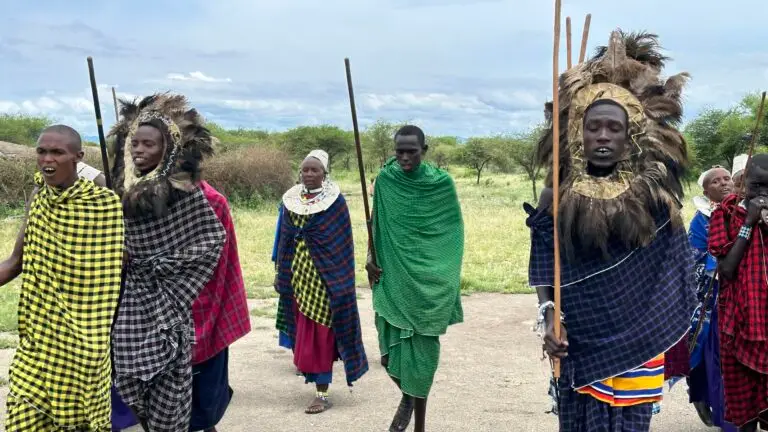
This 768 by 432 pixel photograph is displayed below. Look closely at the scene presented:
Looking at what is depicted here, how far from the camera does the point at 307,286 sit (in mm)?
6043

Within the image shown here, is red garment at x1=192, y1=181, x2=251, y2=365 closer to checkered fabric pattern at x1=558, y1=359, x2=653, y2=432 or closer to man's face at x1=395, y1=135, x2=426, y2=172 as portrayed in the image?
man's face at x1=395, y1=135, x2=426, y2=172

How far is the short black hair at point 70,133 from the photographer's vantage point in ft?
11.8

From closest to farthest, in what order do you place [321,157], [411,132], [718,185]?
[411,132], [718,185], [321,157]

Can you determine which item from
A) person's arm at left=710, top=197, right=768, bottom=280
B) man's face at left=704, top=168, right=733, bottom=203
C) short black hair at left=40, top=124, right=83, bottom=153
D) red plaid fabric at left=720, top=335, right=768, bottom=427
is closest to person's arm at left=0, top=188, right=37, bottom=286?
short black hair at left=40, top=124, right=83, bottom=153

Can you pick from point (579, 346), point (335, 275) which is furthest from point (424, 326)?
point (579, 346)

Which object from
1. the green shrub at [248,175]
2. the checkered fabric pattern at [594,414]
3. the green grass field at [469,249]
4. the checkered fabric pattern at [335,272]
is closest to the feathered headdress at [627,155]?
the checkered fabric pattern at [594,414]

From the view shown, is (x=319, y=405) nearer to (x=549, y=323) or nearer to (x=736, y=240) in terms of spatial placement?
(x=549, y=323)

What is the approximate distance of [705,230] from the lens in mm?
5609

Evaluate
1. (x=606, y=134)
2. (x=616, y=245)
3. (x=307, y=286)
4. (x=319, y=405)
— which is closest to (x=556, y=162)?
(x=606, y=134)

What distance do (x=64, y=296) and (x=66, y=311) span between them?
0.07m

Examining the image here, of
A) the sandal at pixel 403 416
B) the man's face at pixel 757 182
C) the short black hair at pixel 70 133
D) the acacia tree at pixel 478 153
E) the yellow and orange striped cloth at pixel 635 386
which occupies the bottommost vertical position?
the acacia tree at pixel 478 153

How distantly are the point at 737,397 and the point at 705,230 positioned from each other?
4.81 feet

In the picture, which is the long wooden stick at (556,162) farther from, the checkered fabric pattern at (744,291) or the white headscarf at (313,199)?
the white headscarf at (313,199)

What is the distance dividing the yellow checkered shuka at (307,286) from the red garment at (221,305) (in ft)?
4.40
